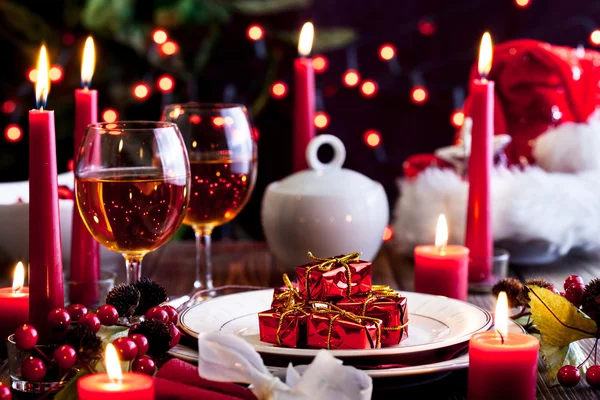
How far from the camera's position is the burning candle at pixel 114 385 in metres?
0.60

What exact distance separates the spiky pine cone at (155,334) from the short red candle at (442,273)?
450 mm

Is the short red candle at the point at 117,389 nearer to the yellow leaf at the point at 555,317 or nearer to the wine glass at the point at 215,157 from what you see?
the yellow leaf at the point at 555,317

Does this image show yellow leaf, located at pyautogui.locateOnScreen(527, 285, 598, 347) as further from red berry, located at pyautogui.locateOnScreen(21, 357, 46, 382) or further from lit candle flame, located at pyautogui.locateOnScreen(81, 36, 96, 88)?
lit candle flame, located at pyautogui.locateOnScreen(81, 36, 96, 88)

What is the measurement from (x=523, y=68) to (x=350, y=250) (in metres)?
0.57

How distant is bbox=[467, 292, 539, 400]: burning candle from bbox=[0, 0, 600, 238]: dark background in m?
2.08

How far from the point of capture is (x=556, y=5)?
8.98ft

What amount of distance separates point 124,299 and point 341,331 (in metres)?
0.23

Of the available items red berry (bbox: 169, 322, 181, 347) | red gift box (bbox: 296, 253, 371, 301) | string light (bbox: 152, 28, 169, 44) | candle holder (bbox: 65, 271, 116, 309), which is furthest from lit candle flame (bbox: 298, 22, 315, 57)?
string light (bbox: 152, 28, 169, 44)

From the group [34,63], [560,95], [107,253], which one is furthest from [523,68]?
[34,63]

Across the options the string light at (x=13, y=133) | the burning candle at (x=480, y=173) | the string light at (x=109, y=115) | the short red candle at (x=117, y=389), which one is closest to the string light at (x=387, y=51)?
the string light at (x=109, y=115)

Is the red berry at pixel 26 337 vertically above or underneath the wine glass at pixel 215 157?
underneath

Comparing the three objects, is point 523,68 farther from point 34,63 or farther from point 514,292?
point 34,63

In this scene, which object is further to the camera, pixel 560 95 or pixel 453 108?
pixel 453 108

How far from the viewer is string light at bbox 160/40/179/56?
262 cm
